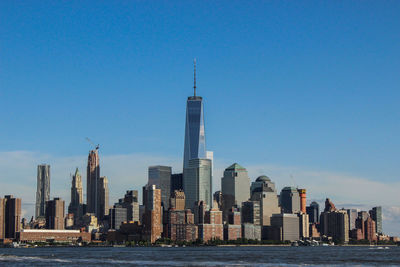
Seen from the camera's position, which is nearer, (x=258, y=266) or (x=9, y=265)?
(x=258, y=266)

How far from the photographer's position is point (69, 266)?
150625mm

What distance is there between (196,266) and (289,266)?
20.0 metres

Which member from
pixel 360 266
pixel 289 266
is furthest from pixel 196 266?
pixel 360 266

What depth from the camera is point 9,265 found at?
15525cm

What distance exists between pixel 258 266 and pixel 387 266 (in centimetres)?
2795

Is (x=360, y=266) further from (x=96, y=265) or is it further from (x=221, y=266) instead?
(x=96, y=265)

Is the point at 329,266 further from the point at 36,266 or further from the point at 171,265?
the point at 36,266

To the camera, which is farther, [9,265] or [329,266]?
[9,265]

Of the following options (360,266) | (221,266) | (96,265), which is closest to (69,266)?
(96,265)

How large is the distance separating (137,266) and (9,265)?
30542 millimetres

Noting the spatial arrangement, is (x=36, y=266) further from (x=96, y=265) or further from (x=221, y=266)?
(x=221, y=266)

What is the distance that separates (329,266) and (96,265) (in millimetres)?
51807

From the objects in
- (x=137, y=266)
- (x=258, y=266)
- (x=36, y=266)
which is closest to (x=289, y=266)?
(x=258, y=266)

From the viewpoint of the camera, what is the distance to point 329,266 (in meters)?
146
